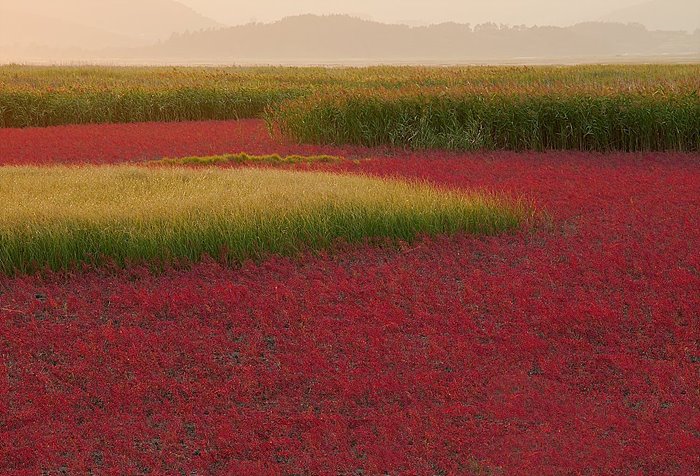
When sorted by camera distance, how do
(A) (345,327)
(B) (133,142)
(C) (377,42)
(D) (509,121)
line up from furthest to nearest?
(C) (377,42) < (B) (133,142) < (D) (509,121) < (A) (345,327)

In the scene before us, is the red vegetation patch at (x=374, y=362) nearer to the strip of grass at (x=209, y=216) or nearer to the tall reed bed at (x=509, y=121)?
the strip of grass at (x=209, y=216)

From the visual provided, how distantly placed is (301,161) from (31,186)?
20.4 feet

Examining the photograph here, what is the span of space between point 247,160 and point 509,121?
536 centimetres

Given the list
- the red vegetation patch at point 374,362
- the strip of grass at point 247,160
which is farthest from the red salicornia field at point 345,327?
the strip of grass at point 247,160

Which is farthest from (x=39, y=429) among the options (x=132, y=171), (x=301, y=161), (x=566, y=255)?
(x=301, y=161)

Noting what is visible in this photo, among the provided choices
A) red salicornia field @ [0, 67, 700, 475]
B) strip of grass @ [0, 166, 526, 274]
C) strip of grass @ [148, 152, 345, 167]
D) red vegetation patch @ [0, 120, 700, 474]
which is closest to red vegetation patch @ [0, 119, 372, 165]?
strip of grass @ [148, 152, 345, 167]

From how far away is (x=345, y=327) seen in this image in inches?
276

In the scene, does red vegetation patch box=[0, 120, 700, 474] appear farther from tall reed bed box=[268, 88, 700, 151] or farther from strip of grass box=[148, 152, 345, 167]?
tall reed bed box=[268, 88, 700, 151]

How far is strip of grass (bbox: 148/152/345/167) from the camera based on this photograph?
1620 cm

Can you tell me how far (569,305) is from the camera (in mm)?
7461

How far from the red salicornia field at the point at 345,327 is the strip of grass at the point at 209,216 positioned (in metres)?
0.03

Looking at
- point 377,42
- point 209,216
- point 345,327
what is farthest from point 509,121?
point 377,42

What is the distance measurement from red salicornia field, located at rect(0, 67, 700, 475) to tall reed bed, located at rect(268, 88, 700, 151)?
4.56 meters

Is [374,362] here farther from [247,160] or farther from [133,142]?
[133,142]
